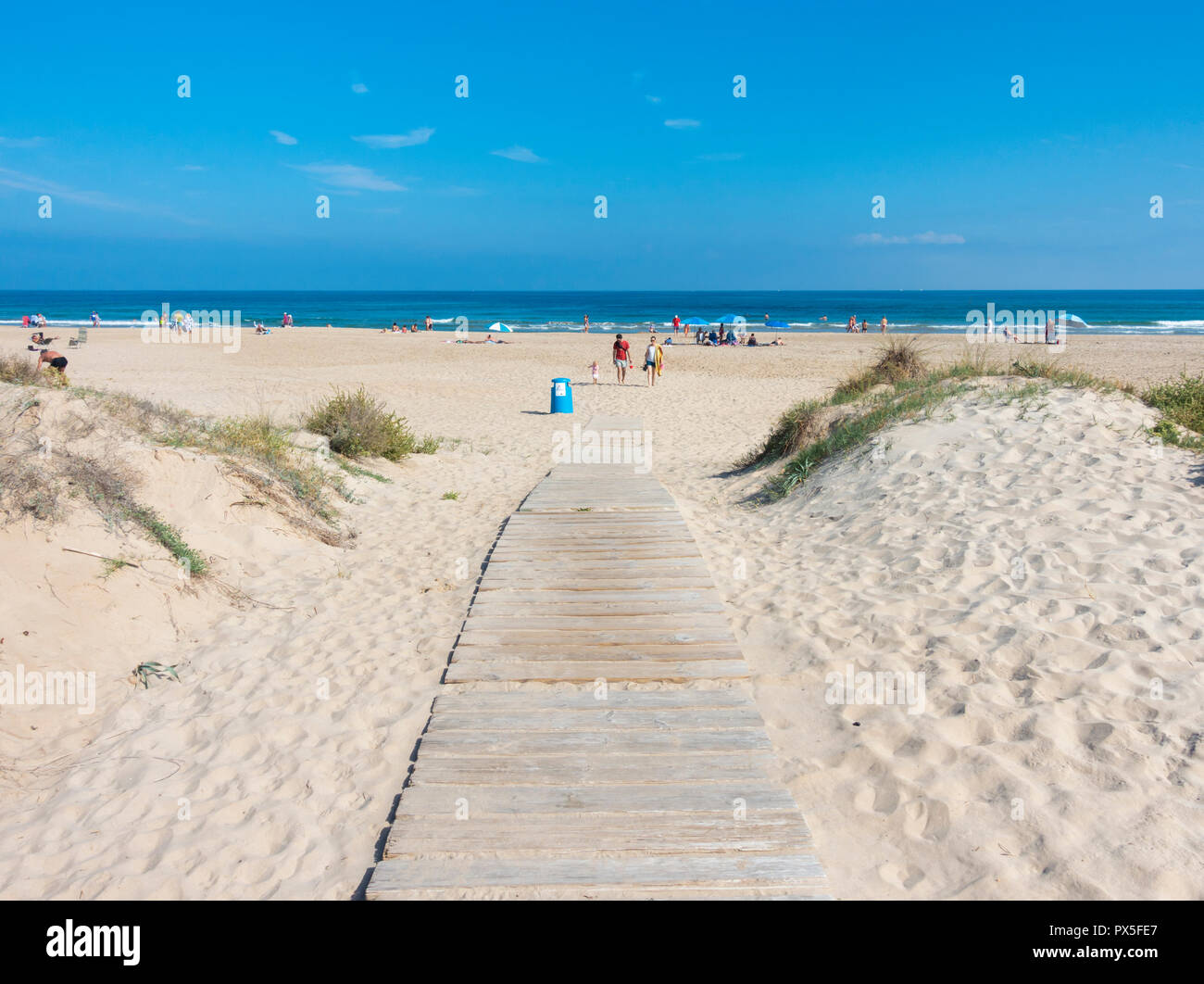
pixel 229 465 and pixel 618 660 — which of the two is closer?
pixel 618 660

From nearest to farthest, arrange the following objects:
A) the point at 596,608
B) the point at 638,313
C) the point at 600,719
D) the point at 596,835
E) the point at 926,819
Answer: the point at 596,835
the point at 926,819
the point at 600,719
the point at 596,608
the point at 638,313

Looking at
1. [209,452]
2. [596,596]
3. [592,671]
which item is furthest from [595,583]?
[209,452]

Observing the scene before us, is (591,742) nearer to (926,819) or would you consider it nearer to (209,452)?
(926,819)

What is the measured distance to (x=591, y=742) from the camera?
3820 mm

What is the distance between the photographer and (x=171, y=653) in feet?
16.5

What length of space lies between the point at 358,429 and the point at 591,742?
8.13 m

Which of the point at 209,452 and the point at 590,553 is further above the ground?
the point at 209,452

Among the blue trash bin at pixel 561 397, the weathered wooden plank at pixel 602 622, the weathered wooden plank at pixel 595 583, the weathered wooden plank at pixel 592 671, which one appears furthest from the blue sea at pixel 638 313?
the weathered wooden plank at pixel 592 671

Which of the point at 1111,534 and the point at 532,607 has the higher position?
the point at 1111,534

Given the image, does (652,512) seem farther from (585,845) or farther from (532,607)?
(585,845)

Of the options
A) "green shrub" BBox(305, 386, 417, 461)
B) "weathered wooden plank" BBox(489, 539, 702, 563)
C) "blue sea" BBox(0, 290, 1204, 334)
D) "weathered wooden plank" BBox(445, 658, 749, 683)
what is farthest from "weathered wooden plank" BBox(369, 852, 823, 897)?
"blue sea" BBox(0, 290, 1204, 334)

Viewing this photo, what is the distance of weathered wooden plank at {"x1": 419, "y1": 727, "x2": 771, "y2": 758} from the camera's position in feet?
12.3

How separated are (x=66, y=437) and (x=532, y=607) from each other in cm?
444
